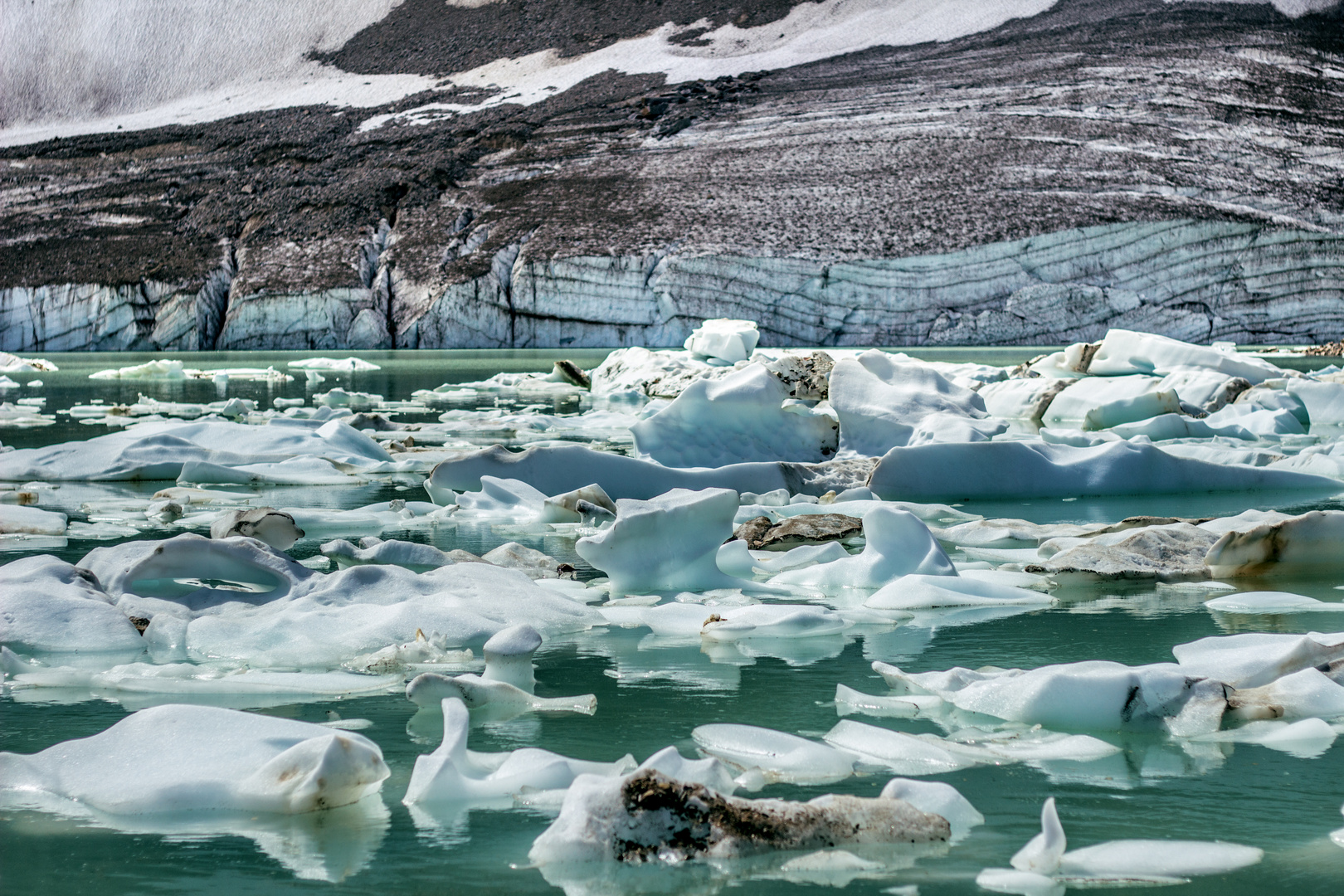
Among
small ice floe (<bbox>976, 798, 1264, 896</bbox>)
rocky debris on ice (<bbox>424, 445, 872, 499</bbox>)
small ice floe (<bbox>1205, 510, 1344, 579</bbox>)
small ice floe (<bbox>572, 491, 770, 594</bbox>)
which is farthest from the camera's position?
rocky debris on ice (<bbox>424, 445, 872, 499</bbox>)

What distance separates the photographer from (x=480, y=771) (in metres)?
1.21

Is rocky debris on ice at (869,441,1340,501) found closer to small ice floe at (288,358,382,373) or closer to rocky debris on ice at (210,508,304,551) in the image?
rocky debris on ice at (210,508,304,551)

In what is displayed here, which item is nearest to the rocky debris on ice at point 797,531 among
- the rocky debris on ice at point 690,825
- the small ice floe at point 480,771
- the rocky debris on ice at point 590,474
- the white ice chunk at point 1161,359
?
the rocky debris on ice at point 590,474

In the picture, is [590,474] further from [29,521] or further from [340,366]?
[340,366]

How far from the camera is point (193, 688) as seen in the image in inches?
61.9

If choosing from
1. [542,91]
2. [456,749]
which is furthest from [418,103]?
[456,749]

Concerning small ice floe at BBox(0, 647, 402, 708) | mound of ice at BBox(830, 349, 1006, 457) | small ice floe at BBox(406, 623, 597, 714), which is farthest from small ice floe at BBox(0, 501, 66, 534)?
mound of ice at BBox(830, 349, 1006, 457)

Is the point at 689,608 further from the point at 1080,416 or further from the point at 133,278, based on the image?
the point at 133,278

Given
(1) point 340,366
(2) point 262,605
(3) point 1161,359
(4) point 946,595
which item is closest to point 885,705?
(4) point 946,595

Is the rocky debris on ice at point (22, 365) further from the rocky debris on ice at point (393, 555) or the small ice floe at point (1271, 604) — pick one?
the small ice floe at point (1271, 604)

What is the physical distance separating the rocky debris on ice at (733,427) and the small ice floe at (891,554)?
2.06m

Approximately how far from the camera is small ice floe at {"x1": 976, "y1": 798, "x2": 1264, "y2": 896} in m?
0.94

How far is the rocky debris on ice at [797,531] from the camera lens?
2.86 meters

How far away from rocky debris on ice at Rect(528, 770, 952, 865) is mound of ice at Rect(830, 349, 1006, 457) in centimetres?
348
